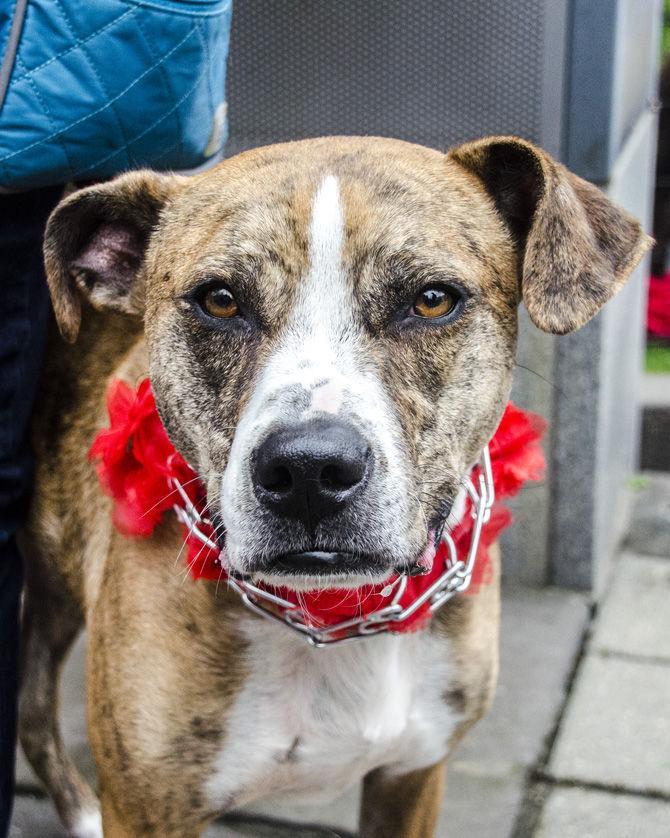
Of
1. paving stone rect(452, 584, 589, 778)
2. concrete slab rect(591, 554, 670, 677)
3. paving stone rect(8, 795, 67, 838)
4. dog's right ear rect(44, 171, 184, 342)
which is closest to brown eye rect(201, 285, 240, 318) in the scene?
dog's right ear rect(44, 171, 184, 342)

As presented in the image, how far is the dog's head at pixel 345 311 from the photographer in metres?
2.05

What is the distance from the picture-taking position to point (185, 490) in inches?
98.0

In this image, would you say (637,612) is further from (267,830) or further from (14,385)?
(14,385)

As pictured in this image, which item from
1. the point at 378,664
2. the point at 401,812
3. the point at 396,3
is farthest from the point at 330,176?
the point at 396,3

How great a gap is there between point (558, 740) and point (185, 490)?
181cm

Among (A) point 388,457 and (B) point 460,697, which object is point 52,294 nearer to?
(A) point 388,457

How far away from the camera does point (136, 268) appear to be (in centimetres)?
266

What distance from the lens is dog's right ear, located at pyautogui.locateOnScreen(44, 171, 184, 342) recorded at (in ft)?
8.16

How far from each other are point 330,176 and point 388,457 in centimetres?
57

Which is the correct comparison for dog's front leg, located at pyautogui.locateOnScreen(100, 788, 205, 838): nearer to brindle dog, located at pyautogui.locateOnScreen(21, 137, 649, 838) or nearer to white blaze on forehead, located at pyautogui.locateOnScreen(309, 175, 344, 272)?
brindle dog, located at pyautogui.locateOnScreen(21, 137, 649, 838)

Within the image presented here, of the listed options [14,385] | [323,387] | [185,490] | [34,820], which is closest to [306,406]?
[323,387]

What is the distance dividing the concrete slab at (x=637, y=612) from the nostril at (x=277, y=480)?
2.61m

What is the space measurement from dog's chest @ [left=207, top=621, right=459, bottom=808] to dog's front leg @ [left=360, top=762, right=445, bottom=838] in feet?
0.86

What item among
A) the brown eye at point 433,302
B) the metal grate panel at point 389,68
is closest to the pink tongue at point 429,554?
the brown eye at point 433,302
